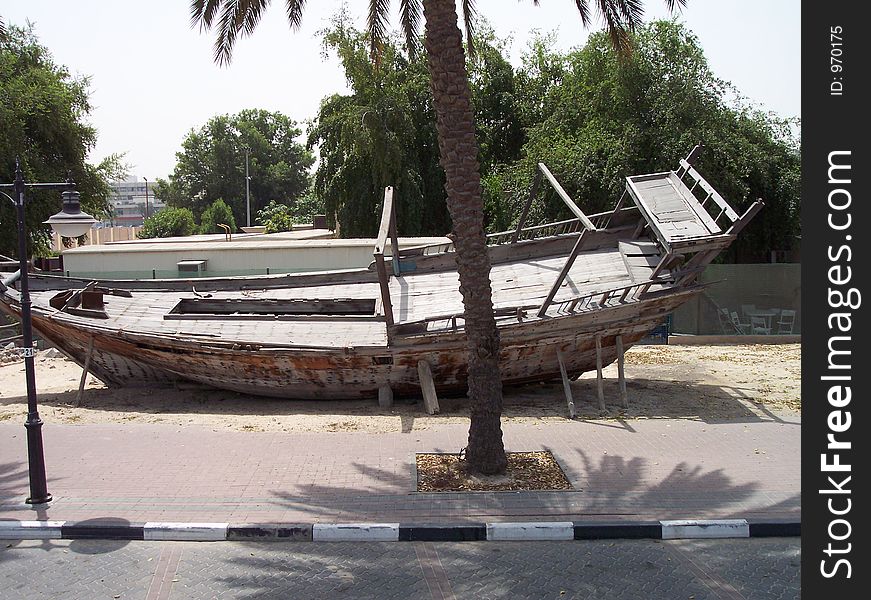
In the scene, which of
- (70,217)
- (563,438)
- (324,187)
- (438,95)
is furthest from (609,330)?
(324,187)

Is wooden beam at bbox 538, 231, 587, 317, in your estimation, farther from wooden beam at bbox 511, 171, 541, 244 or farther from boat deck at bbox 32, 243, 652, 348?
wooden beam at bbox 511, 171, 541, 244

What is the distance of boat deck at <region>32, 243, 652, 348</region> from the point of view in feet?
41.6

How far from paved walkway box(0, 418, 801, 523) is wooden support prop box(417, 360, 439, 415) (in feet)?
2.86

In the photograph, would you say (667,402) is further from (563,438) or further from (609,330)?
(563,438)

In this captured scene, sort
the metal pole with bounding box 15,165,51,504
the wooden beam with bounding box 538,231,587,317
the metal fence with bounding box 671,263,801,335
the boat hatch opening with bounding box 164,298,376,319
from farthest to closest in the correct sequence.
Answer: the metal fence with bounding box 671,263,801,335 < the boat hatch opening with bounding box 164,298,376,319 < the wooden beam with bounding box 538,231,587,317 < the metal pole with bounding box 15,165,51,504

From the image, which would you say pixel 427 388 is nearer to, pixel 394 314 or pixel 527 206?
pixel 394 314

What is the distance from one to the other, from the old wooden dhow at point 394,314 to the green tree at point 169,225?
145 ft

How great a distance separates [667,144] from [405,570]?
19.0m

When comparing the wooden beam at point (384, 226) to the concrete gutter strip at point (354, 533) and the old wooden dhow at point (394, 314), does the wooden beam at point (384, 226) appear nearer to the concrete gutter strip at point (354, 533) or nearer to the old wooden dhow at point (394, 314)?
the old wooden dhow at point (394, 314)

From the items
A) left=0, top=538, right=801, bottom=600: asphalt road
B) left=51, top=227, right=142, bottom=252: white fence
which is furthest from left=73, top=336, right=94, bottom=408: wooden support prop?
left=51, top=227, right=142, bottom=252: white fence

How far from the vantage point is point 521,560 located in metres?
6.84

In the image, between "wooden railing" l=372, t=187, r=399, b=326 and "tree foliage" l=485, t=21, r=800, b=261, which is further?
"tree foliage" l=485, t=21, r=800, b=261

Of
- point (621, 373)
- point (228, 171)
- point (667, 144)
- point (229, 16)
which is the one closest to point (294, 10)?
point (229, 16)

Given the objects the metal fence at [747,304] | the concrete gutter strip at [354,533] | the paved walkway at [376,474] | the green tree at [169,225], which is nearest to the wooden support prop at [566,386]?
the paved walkway at [376,474]
